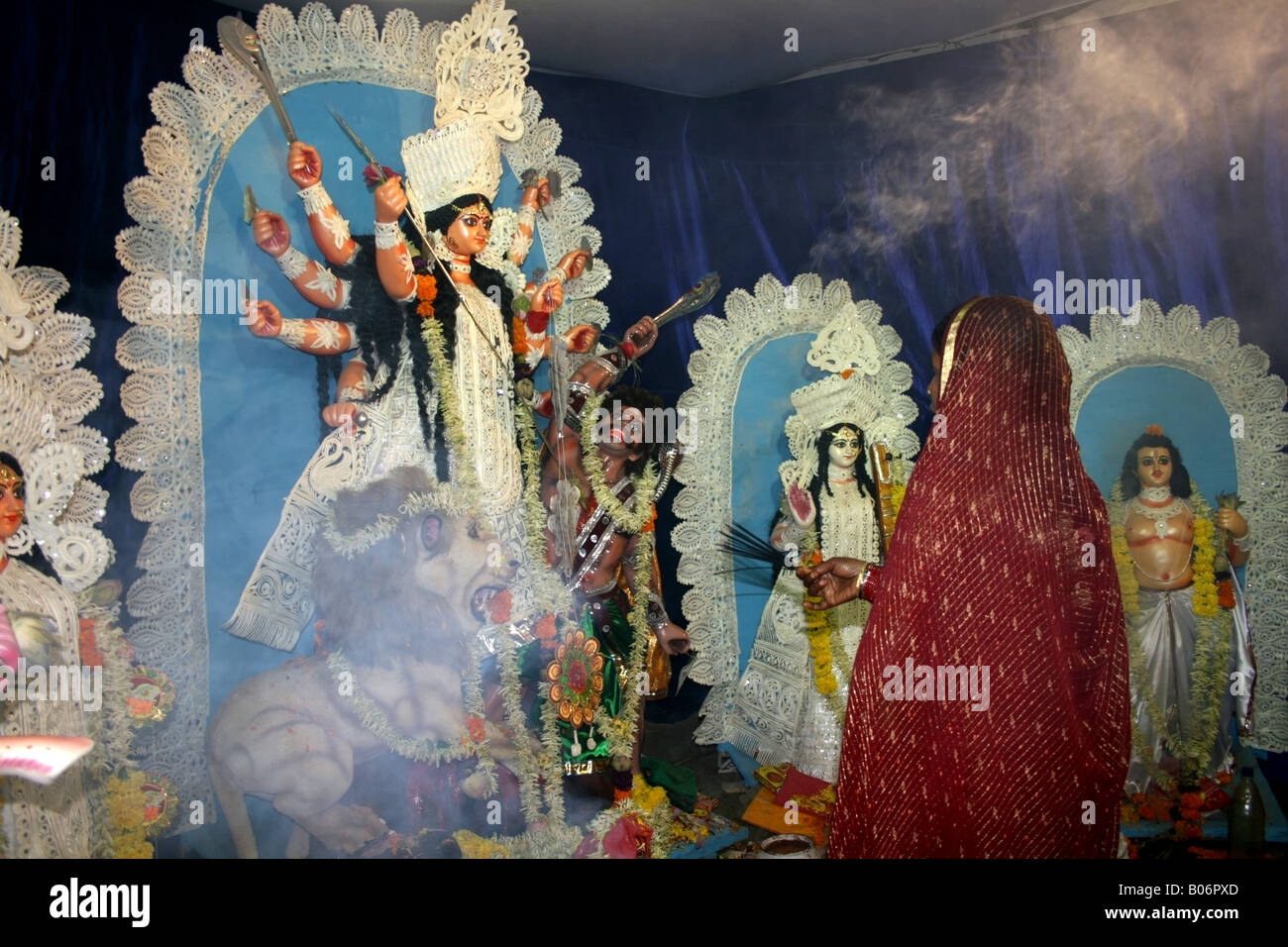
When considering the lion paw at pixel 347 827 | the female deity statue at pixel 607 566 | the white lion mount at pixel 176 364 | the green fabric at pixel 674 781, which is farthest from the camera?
the green fabric at pixel 674 781

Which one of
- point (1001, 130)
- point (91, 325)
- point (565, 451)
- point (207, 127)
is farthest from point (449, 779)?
point (1001, 130)

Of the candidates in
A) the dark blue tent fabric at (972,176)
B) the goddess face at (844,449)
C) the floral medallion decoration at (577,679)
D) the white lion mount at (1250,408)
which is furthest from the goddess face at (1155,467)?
the floral medallion decoration at (577,679)

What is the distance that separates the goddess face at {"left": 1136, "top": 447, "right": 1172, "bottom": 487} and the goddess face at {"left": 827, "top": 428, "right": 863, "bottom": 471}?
1305 mm

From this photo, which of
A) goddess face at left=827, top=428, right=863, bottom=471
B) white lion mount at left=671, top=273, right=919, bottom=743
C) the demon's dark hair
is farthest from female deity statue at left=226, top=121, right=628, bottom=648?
goddess face at left=827, top=428, right=863, bottom=471

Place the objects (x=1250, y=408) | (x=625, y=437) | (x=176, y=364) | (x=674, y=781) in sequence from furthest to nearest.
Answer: (x=1250, y=408) < (x=674, y=781) < (x=625, y=437) < (x=176, y=364)

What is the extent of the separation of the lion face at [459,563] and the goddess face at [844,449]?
1.53m

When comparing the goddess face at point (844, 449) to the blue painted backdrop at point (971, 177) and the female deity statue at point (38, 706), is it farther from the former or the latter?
the female deity statue at point (38, 706)

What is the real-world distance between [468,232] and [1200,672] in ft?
11.8

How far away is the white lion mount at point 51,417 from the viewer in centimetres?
336

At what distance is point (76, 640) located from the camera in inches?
134

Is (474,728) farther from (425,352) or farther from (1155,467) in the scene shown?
(1155,467)

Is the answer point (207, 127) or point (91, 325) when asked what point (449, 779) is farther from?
point (207, 127)

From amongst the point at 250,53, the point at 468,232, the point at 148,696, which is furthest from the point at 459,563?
the point at 250,53

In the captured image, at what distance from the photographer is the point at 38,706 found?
10.7ft
